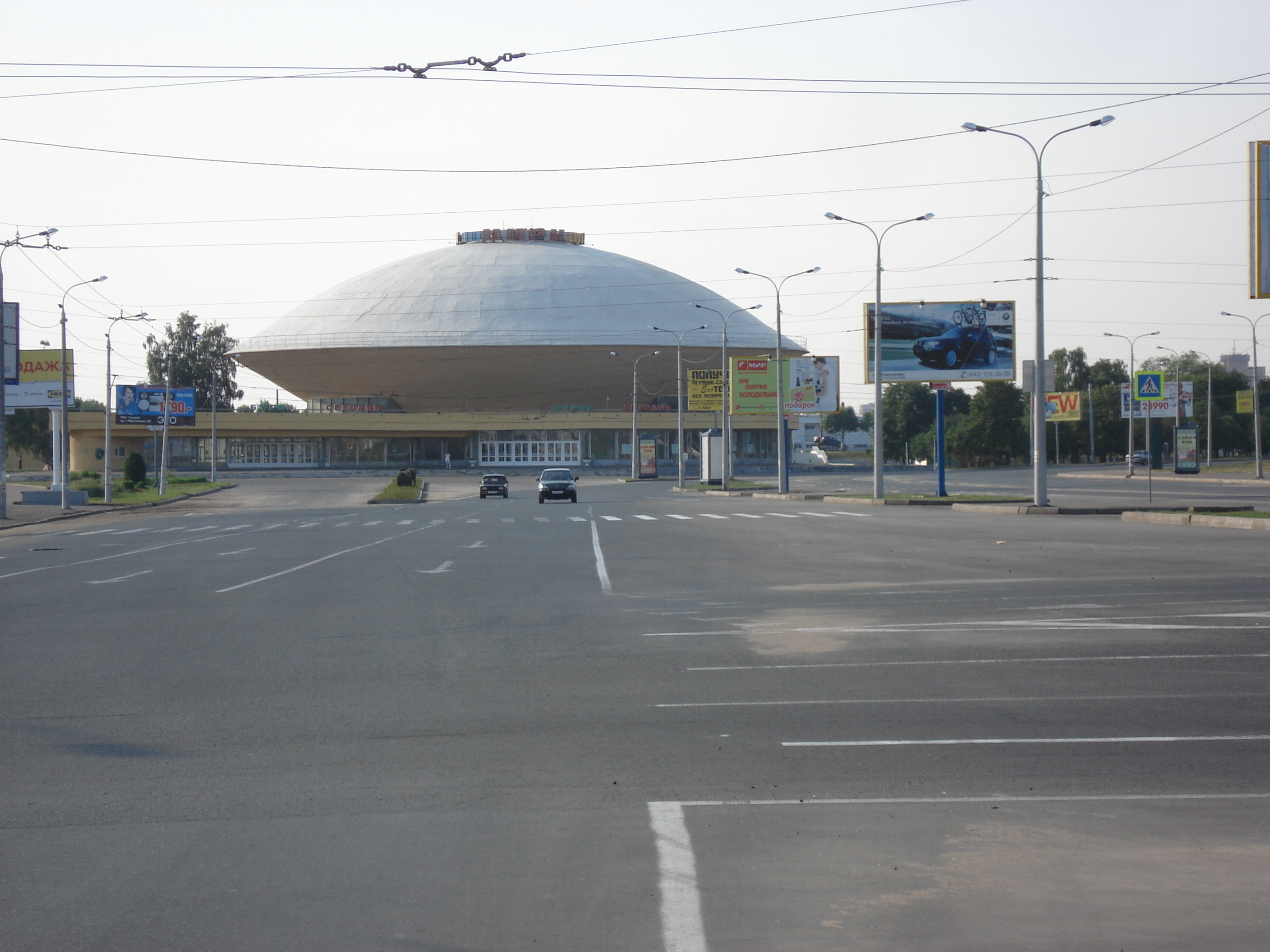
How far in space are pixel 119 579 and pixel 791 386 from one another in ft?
166

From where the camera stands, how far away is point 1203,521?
81.1 feet

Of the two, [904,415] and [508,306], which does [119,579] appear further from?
[904,415]

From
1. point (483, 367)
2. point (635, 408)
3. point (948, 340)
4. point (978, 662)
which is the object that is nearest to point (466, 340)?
point (483, 367)

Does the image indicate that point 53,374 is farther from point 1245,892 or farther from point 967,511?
point 1245,892

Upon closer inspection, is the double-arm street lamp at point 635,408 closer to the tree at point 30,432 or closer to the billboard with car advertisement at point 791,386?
the billboard with car advertisement at point 791,386

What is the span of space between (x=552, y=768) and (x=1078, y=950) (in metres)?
3.08

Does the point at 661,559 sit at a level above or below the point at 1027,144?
below

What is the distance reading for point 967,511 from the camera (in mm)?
33031

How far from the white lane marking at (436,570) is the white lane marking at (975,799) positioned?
1254 cm

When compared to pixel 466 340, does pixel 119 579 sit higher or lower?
lower

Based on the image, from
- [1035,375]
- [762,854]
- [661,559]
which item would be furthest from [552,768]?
[1035,375]

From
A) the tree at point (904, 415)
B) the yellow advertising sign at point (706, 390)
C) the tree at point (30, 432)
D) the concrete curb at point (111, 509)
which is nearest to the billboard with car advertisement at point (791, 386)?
the yellow advertising sign at point (706, 390)

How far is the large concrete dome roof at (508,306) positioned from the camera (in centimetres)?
10038

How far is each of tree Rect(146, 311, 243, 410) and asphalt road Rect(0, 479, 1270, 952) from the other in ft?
369
